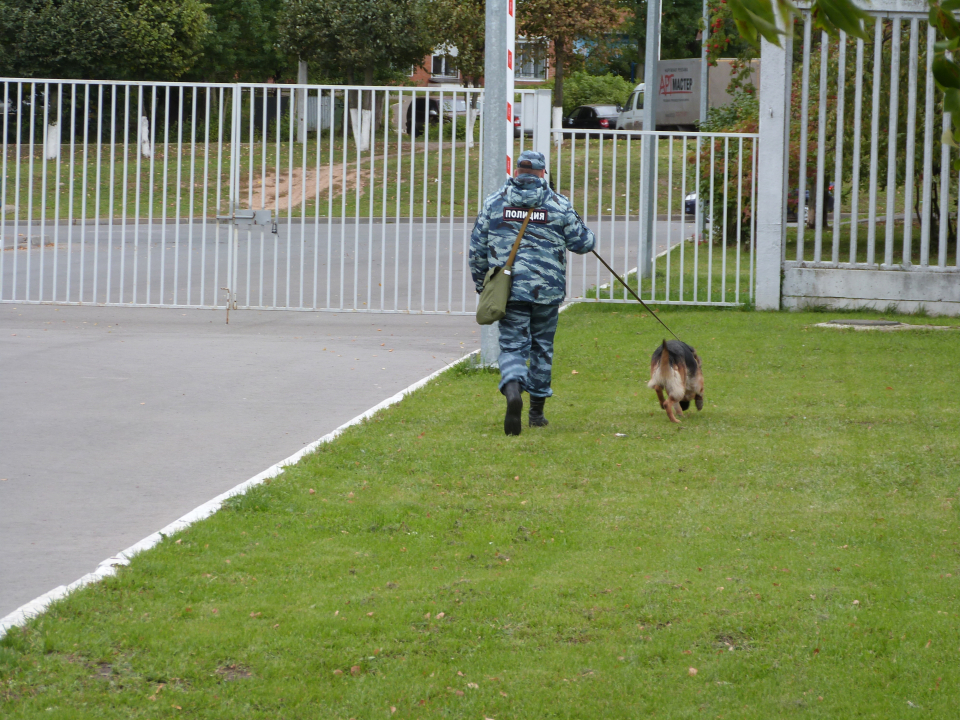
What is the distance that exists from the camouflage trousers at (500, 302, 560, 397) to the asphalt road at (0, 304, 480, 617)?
1.29 m

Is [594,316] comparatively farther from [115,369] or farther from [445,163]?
[445,163]

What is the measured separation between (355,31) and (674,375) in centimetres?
3325

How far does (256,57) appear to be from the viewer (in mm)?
48156

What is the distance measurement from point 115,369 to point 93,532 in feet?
15.8

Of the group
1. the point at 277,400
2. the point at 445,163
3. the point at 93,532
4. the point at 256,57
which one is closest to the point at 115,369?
the point at 277,400

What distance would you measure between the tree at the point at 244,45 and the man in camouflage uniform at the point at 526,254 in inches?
1590

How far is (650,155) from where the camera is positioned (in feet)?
52.0

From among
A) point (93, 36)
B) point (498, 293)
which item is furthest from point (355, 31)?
point (498, 293)

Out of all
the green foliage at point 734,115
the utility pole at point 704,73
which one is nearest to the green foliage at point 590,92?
the green foliage at point 734,115

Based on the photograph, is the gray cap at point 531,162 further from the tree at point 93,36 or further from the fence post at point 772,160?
the tree at point 93,36

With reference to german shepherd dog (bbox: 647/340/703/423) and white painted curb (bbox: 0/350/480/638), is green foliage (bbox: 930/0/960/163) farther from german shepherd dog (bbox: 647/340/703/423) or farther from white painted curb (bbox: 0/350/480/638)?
german shepherd dog (bbox: 647/340/703/423)

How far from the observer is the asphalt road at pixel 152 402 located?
18.7 feet

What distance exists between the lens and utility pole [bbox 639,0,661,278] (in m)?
15.4

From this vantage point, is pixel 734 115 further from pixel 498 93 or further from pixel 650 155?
pixel 498 93
